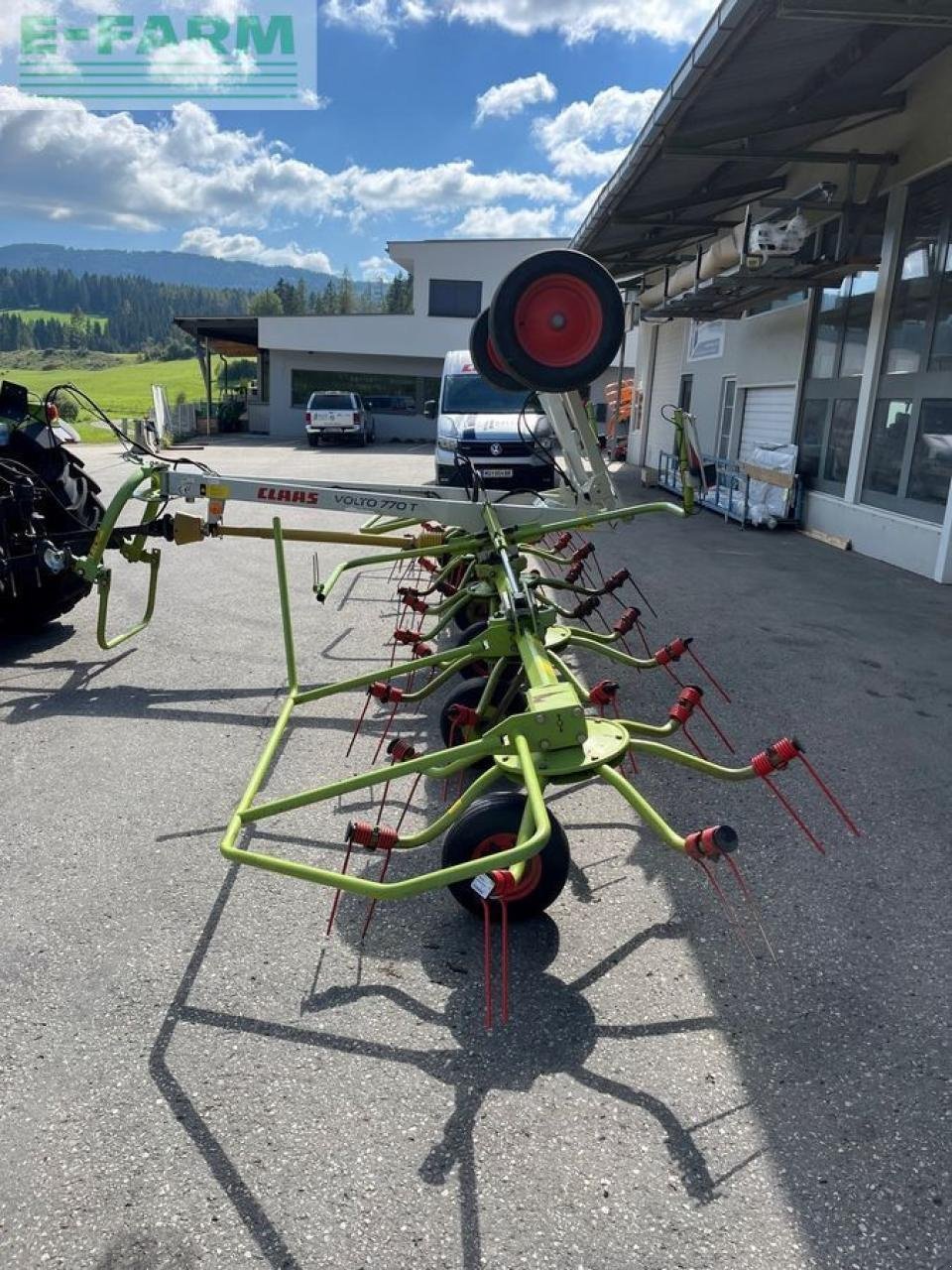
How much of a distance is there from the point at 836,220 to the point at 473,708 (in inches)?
349

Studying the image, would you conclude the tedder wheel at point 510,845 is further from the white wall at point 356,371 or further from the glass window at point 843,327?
the white wall at point 356,371

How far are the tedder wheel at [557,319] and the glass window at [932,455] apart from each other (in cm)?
553

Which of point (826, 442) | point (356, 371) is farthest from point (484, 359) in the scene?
point (356, 371)

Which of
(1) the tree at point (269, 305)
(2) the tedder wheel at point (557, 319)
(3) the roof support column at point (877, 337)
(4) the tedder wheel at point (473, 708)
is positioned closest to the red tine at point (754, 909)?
(4) the tedder wheel at point (473, 708)

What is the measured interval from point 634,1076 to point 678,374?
17.3 meters

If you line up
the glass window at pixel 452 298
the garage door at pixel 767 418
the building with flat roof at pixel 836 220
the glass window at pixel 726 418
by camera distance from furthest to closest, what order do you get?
the glass window at pixel 452 298 → the glass window at pixel 726 418 → the garage door at pixel 767 418 → the building with flat roof at pixel 836 220

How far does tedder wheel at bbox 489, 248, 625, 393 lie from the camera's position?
442 cm

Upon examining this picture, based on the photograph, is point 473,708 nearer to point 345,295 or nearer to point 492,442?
point 492,442

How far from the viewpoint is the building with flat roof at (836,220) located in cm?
732

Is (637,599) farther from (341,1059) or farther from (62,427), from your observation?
(341,1059)

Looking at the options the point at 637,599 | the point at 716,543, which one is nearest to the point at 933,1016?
the point at 637,599

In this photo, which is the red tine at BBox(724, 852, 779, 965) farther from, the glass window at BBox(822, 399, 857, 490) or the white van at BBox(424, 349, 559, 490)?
the glass window at BBox(822, 399, 857, 490)

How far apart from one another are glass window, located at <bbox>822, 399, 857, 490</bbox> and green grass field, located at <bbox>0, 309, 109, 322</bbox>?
162689mm

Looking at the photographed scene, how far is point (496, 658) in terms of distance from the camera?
4.17m
